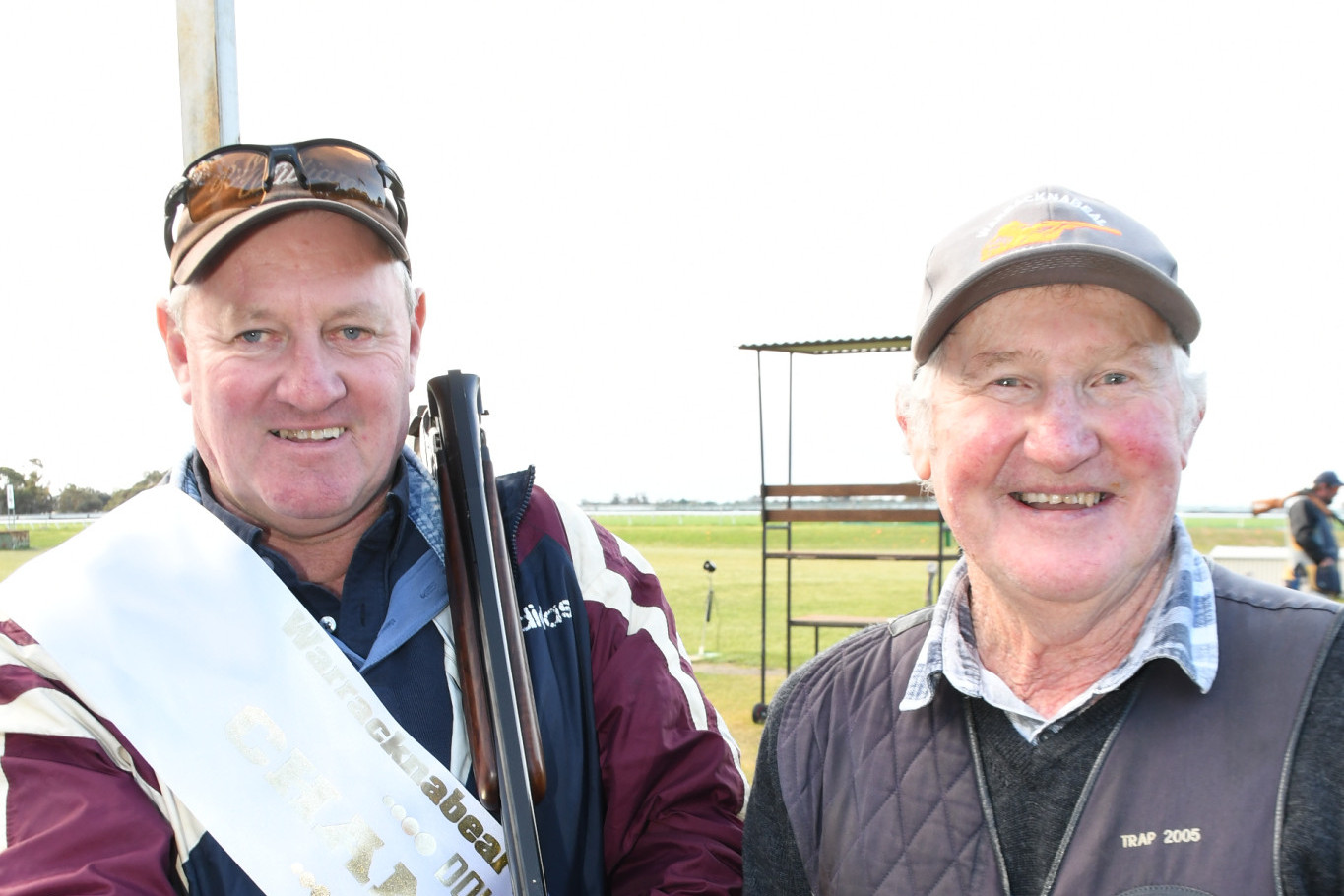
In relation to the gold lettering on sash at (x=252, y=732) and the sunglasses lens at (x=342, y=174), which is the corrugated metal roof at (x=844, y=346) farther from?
the gold lettering on sash at (x=252, y=732)

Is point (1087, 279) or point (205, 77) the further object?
point (205, 77)

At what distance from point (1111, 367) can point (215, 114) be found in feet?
7.67

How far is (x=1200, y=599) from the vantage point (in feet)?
5.09

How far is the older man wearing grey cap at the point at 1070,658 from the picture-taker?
1.37 metres

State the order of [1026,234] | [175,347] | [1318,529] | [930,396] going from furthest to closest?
[1318,529]
[175,347]
[930,396]
[1026,234]

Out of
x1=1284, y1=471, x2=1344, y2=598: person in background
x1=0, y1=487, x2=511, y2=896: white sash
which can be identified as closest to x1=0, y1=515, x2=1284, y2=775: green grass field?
x1=0, y1=487, x2=511, y2=896: white sash

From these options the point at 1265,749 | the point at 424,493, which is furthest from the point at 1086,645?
the point at 424,493

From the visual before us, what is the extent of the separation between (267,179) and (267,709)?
114 cm

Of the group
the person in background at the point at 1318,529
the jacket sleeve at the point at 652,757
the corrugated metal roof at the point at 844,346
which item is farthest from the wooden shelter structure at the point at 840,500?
the person in background at the point at 1318,529

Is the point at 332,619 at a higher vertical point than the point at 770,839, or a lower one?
higher

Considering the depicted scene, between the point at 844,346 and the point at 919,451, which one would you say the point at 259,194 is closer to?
the point at 919,451

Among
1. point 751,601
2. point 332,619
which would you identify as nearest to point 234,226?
point 332,619

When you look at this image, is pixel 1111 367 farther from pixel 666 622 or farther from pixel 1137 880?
pixel 666 622

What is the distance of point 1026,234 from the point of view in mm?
1540
